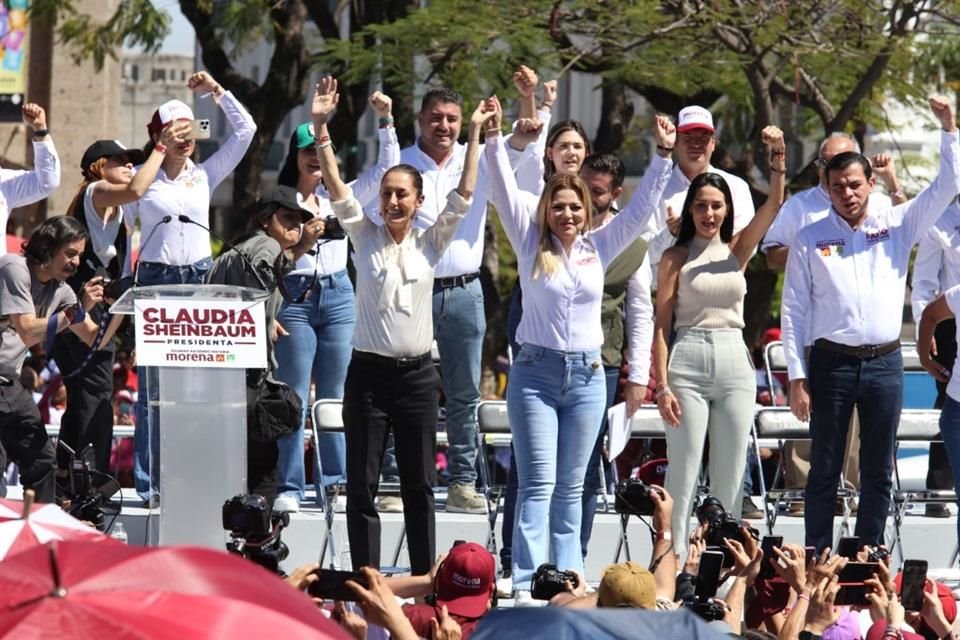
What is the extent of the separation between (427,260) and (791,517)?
2.84 meters

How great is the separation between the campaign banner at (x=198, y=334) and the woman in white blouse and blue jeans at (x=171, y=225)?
121cm

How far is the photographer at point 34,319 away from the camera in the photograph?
918 centimetres

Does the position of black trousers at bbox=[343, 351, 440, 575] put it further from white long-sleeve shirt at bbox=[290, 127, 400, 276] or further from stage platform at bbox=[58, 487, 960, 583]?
white long-sleeve shirt at bbox=[290, 127, 400, 276]

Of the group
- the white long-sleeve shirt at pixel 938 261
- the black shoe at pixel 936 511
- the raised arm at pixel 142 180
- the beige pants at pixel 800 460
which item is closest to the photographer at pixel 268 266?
the raised arm at pixel 142 180

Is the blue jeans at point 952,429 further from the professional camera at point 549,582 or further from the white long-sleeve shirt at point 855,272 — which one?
the professional camera at point 549,582

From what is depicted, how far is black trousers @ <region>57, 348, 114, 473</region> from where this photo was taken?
Result: 32.4 feet

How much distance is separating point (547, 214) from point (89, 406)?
2.63 m

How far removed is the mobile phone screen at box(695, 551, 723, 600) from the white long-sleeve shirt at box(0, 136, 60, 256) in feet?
14.5

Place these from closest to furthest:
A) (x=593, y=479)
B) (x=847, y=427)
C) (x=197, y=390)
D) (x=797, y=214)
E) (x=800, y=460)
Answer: (x=197, y=390), (x=847, y=427), (x=593, y=479), (x=797, y=214), (x=800, y=460)

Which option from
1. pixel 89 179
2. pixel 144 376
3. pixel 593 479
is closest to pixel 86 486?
pixel 144 376

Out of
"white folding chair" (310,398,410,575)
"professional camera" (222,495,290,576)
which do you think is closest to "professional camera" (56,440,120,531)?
"white folding chair" (310,398,410,575)

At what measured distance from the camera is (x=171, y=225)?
990 centimetres

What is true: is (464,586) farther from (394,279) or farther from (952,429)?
(952,429)

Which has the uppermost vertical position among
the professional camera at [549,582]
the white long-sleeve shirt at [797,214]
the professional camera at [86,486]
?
the white long-sleeve shirt at [797,214]
